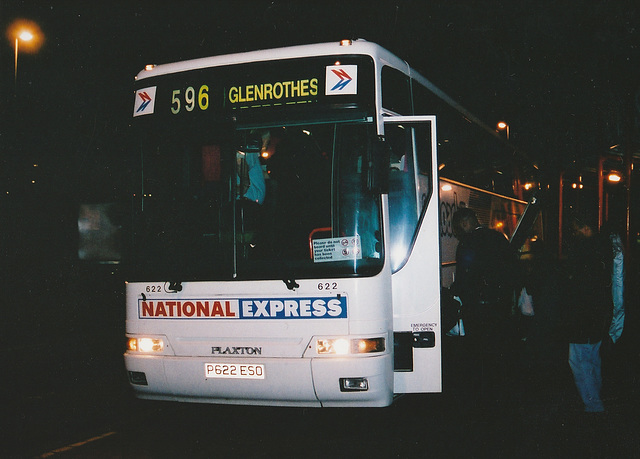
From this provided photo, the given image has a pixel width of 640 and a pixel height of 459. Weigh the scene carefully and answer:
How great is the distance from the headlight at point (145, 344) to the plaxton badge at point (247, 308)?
0.22 metres

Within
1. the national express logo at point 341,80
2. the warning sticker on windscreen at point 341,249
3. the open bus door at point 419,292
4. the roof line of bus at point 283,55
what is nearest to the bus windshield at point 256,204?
the warning sticker on windscreen at point 341,249

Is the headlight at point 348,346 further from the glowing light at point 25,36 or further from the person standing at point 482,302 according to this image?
the glowing light at point 25,36

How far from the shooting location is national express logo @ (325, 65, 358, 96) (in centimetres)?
625

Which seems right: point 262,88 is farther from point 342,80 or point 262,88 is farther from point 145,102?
point 145,102

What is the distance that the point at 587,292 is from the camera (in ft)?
22.7

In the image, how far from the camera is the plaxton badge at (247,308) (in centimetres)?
609

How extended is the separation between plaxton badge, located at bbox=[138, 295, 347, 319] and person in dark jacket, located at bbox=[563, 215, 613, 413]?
2433 mm

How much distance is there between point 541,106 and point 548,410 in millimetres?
11468

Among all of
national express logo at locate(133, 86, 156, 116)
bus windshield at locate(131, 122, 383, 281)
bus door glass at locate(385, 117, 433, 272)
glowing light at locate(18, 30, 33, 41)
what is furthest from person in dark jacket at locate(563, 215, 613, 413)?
glowing light at locate(18, 30, 33, 41)

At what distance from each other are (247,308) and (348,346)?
966mm

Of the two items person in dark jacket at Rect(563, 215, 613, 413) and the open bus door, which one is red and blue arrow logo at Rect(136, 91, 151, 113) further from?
person in dark jacket at Rect(563, 215, 613, 413)

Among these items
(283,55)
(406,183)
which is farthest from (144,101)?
(406,183)

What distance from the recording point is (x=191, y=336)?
6.52m

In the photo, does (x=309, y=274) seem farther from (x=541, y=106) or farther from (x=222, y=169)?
(x=541, y=106)
